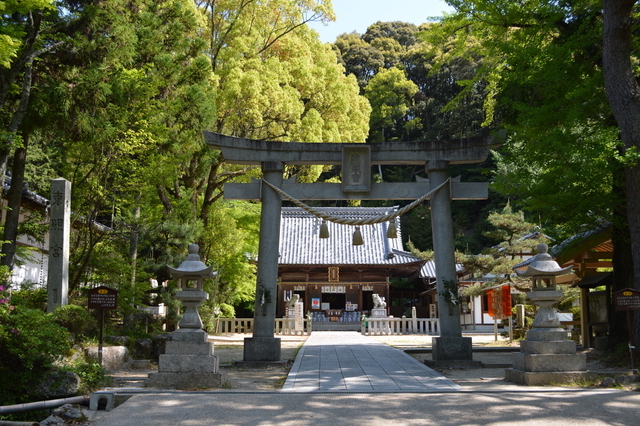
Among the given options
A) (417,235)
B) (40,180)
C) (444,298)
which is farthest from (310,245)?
(444,298)

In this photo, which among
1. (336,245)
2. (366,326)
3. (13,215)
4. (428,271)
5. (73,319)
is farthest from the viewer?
(336,245)

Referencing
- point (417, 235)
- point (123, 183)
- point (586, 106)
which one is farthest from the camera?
point (417, 235)

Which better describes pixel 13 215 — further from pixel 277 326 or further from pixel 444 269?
pixel 277 326

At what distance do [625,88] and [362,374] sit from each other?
6492mm

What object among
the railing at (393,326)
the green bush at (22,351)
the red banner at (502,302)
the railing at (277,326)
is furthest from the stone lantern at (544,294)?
the railing at (393,326)

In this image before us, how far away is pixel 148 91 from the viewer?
40.5ft

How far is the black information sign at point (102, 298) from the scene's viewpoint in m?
8.19

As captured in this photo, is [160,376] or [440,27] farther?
[440,27]

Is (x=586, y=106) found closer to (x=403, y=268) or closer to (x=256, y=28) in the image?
(x=256, y=28)

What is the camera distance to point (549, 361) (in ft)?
25.3

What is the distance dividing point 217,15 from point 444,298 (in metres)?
13.1

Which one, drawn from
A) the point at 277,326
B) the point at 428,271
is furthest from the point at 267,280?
the point at 428,271

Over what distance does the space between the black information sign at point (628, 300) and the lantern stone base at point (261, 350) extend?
19.9 ft

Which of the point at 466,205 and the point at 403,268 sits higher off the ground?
the point at 466,205
